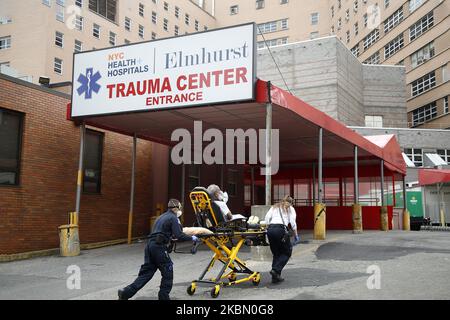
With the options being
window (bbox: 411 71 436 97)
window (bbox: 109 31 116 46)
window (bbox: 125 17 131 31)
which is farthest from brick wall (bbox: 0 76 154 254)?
window (bbox: 125 17 131 31)

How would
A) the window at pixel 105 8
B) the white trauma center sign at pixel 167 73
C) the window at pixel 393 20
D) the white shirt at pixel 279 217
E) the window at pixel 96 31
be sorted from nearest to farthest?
the white shirt at pixel 279 217 → the white trauma center sign at pixel 167 73 → the window at pixel 96 31 → the window at pixel 105 8 → the window at pixel 393 20

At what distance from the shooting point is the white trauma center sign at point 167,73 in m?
11.9

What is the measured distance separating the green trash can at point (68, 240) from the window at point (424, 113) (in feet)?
154

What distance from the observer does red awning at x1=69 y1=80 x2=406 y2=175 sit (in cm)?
1287

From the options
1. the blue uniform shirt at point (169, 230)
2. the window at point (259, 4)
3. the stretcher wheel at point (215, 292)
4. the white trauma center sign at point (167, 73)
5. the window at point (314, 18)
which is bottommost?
the stretcher wheel at point (215, 292)

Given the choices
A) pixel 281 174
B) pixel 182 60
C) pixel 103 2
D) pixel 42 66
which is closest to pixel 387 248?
pixel 182 60

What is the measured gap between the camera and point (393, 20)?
191 ft

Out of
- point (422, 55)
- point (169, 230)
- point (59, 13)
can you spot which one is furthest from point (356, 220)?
point (422, 55)

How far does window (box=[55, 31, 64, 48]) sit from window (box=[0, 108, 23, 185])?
36.6 meters

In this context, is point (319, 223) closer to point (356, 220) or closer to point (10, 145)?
point (356, 220)

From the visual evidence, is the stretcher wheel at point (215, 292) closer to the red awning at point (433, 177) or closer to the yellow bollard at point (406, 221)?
the yellow bollard at point (406, 221)

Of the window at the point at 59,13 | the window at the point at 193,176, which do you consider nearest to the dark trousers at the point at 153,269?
the window at the point at 193,176

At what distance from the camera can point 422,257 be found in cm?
1088

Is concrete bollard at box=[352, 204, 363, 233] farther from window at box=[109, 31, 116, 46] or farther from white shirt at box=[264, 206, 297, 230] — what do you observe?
window at box=[109, 31, 116, 46]
